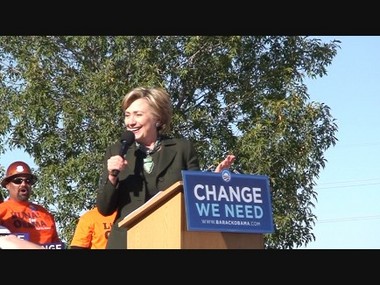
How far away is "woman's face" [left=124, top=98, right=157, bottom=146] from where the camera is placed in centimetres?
502

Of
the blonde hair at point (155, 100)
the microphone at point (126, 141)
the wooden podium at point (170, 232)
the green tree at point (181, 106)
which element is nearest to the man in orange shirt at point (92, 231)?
the blonde hair at point (155, 100)

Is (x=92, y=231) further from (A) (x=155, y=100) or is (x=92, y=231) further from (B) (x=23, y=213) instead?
(A) (x=155, y=100)

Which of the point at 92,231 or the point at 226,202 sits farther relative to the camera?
the point at 92,231

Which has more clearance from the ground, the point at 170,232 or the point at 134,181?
the point at 134,181

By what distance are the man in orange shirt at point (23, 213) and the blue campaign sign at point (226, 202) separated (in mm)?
2647

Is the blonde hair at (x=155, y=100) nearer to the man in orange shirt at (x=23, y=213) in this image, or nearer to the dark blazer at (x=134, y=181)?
the dark blazer at (x=134, y=181)

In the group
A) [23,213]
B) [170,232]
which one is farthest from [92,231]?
[170,232]

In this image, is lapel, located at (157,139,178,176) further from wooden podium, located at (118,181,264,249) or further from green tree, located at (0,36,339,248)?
green tree, located at (0,36,339,248)

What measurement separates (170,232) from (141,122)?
92 cm

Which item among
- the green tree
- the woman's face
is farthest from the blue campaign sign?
the green tree

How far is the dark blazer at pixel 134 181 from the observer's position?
4.77 meters

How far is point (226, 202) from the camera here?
429cm

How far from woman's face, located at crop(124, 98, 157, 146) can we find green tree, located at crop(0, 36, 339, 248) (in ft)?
39.5

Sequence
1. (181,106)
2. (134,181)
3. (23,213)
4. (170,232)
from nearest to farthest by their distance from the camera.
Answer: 1. (170,232)
2. (134,181)
3. (23,213)
4. (181,106)
